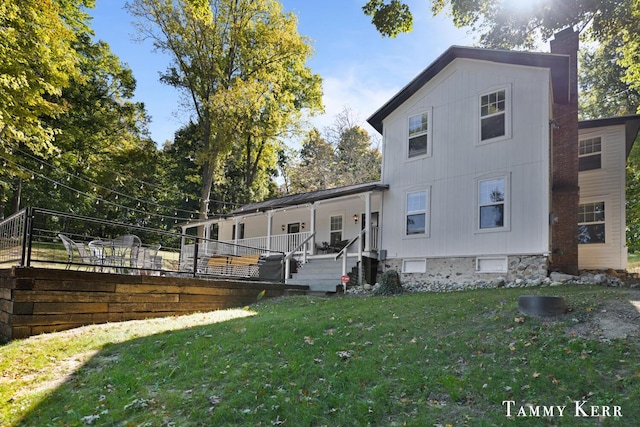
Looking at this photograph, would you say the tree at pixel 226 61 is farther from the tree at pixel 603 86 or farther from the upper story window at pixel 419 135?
the tree at pixel 603 86

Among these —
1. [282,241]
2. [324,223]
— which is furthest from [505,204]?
[282,241]

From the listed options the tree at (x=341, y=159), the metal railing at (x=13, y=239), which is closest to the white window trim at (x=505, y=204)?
the metal railing at (x=13, y=239)

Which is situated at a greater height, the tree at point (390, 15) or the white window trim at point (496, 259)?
the tree at point (390, 15)

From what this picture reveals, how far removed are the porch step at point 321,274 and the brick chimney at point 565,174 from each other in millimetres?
6052

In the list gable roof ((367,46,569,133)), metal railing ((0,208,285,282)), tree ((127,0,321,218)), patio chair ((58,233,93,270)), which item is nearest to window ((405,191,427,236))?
gable roof ((367,46,569,133))

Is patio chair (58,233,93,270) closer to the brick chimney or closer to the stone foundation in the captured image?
the stone foundation

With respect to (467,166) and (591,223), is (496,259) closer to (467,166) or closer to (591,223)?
(467,166)

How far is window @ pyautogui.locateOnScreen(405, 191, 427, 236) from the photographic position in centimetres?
1298

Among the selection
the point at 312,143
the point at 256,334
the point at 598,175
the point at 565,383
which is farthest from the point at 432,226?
the point at 312,143

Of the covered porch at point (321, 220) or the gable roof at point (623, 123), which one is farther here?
the covered porch at point (321, 220)

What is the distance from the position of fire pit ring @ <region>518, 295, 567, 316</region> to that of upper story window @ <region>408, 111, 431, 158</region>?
7.89 meters

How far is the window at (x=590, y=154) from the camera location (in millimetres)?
14039

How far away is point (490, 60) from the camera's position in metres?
12.0

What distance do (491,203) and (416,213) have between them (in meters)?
2.37
